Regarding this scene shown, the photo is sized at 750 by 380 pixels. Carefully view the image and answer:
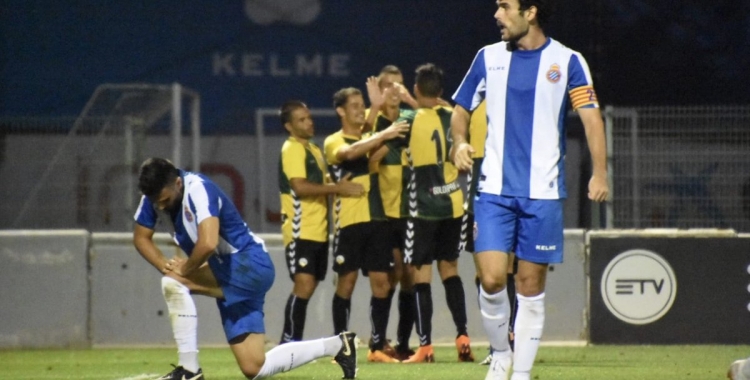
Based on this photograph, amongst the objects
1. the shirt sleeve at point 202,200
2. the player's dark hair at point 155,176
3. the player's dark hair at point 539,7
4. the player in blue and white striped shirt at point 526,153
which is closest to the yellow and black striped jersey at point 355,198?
the shirt sleeve at point 202,200

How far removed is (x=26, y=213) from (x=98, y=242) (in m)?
1.29

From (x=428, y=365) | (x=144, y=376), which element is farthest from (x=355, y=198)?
(x=144, y=376)

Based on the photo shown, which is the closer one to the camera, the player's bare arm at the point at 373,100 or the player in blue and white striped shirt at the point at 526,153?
the player in blue and white striped shirt at the point at 526,153

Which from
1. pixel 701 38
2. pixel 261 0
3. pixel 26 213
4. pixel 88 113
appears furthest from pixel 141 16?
pixel 701 38

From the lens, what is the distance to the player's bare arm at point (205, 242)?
23.1 ft

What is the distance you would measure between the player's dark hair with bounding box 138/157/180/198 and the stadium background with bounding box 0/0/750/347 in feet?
17.1

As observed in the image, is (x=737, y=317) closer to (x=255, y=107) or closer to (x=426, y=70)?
(x=426, y=70)

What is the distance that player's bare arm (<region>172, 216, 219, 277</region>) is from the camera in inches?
278

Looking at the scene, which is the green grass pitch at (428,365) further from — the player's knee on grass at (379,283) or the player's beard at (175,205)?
the player's beard at (175,205)

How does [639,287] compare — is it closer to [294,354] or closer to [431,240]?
[431,240]

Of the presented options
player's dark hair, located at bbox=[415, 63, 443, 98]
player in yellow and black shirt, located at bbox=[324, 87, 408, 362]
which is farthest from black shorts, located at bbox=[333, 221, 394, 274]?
player's dark hair, located at bbox=[415, 63, 443, 98]

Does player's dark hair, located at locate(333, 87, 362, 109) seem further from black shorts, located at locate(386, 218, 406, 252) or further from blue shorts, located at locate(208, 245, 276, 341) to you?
blue shorts, located at locate(208, 245, 276, 341)

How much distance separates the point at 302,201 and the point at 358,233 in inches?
18.4

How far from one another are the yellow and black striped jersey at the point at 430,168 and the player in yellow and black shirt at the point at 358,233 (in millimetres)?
287
